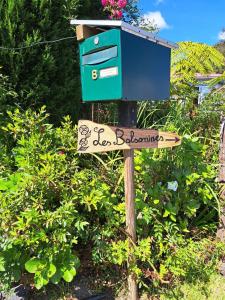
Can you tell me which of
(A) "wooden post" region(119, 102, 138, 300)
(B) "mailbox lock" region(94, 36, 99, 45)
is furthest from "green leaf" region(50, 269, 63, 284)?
(B) "mailbox lock" region(94, 36, 99, 45)

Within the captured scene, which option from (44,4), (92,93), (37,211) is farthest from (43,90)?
(37,211)

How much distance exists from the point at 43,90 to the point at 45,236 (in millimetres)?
1843

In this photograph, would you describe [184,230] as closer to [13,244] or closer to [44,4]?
[13,244]

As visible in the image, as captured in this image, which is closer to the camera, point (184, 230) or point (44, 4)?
point (184, 230)

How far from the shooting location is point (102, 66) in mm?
2201

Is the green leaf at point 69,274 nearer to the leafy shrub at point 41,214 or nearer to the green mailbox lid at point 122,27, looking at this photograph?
the leafy shrub at point 41,214

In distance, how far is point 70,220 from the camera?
2.25 meters

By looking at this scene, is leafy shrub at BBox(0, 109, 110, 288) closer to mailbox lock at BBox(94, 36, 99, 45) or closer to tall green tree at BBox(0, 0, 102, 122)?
mailbox lock at BBox(94, 36, 99, 45)

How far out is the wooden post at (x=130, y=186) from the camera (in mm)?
2311

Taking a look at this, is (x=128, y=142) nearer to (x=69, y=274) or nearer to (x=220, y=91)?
(x=69, y=274)

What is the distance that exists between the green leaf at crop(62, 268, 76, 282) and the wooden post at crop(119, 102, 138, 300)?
1.38 ft

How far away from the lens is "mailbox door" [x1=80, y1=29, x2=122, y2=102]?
2.09m

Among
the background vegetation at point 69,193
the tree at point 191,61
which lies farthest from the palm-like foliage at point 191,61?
the background vegetation at point 69,193

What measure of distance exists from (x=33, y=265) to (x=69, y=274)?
239 mm
